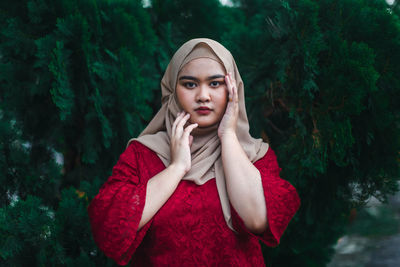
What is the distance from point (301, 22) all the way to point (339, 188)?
4.38 ft

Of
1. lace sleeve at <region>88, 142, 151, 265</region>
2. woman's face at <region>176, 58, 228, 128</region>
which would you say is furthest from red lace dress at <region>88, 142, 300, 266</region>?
woman's face at <region>176, 58, 228, 128</region>

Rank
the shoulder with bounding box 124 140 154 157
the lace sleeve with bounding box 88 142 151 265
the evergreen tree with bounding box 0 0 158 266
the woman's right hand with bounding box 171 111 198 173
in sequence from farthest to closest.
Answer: the evergreen tree with bounding box 0 0 158 266, the shoulder with bounding box 124 140 154 157, the woman's right hand with bounding box 171 111 198 173, the lace sleeve with bounding box 88 142 151 265

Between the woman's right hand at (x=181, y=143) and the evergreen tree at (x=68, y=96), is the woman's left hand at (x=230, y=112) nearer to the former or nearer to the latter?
the woman's right hand at (x=181, y=143)

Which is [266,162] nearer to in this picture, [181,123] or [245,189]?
[245,189]

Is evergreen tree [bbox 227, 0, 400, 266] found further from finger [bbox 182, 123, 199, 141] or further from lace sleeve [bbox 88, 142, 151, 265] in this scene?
lace sleeve [bbox 88, 142, 151, 265]

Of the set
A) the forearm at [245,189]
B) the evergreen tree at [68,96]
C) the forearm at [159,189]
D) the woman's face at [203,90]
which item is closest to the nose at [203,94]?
the woman's face at [203,90]

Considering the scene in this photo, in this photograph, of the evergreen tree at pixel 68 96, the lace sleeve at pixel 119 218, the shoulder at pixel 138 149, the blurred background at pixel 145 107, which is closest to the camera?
the lace sleeve at pixel 119 218

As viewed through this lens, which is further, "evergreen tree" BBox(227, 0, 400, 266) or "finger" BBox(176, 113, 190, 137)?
"evergreen tree" BBox(227, 0, 400, 266)

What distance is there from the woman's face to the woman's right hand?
0.06 metres

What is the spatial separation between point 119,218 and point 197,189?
0.40 m

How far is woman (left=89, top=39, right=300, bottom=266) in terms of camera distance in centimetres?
173

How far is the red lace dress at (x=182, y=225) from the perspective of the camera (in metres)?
1.70

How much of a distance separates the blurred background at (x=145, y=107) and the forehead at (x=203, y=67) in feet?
3.14

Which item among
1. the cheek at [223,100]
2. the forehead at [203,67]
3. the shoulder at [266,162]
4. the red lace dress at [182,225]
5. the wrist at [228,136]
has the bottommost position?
the red lace dress at [182,225]
